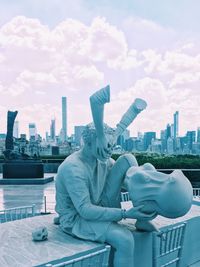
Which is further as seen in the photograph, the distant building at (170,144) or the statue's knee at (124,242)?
the distant building at (170,144)

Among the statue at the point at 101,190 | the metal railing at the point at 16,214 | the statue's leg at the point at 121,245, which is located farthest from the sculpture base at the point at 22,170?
the statue's leg at the point at 121,245

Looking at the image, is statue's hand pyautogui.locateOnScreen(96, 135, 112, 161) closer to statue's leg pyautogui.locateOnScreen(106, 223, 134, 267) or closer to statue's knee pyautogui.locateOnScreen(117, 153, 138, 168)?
statue's knee pyautogui.locateOnScreen(117, 153, 138, 168)

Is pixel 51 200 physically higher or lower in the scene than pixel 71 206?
lower

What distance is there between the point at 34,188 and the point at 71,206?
29.6 ft

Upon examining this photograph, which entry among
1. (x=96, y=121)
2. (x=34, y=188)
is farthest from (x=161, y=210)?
(x=34, y=188)

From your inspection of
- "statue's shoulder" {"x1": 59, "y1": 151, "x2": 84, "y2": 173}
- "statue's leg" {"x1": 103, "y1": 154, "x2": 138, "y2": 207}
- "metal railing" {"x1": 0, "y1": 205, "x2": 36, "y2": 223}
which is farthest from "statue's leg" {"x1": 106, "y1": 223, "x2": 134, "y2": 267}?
"metal railing" {"x1": 0, "y1": 205, "x2": 36, "y2": 223}

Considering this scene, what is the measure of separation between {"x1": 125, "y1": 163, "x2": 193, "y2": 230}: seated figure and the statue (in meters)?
0.01

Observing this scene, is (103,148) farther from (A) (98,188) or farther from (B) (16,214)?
(B) (16,214)

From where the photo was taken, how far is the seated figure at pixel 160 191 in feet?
9.47

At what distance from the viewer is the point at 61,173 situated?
3.42m

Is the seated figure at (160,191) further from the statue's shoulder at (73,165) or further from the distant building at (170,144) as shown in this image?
the distant building at (170,144)

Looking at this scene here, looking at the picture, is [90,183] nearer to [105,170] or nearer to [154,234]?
[105,170]

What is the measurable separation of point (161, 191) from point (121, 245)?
0.61 meters

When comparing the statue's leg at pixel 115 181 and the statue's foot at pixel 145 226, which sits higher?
the statue's leg at pixel 115 181
